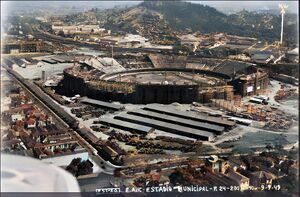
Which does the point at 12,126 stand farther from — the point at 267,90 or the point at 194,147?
the point at 267,90

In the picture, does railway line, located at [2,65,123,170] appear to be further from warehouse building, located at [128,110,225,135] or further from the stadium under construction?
warehouse building, located at [128,110,225,135]

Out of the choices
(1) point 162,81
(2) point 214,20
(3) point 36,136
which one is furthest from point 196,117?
(3) point 36,136

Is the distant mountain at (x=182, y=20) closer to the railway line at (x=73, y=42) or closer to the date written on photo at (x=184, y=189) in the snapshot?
the railway line at (x=73, y=42)

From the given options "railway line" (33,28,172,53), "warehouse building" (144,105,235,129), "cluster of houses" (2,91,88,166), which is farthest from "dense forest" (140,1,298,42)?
"cluster of houses" (2,91,88,166)

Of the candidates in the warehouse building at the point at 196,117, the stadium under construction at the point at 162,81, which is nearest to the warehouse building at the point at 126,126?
the warehouse building at the point at 196,117

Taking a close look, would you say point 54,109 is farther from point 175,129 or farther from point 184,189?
point 184,189

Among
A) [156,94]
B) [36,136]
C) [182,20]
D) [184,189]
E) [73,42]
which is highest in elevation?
[182,20]

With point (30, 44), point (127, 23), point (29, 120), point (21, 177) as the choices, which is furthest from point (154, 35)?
point (21, 177)

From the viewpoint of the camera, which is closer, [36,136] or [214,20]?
[36,136]

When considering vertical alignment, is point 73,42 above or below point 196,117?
above
